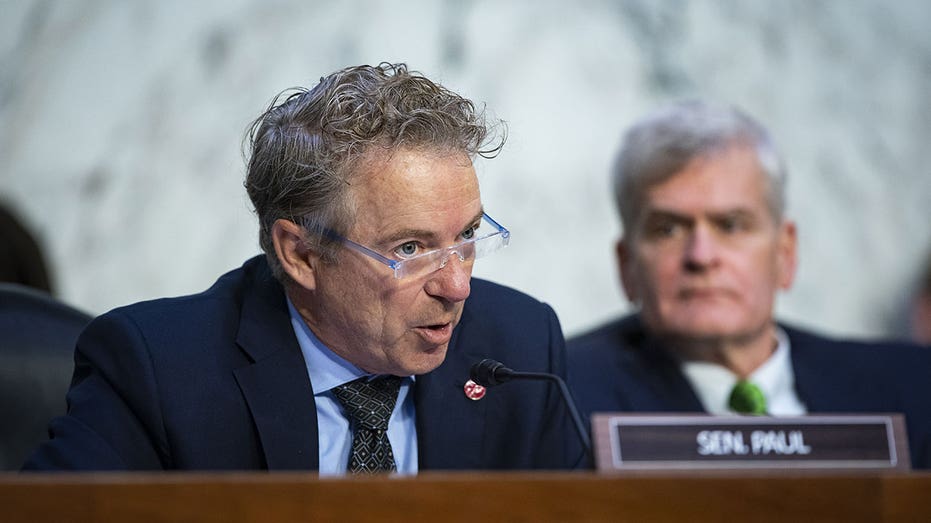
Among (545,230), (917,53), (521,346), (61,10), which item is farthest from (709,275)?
(61,10)

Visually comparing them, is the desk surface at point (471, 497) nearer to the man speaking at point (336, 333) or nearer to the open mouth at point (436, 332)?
the man speaking at point (336, 333)

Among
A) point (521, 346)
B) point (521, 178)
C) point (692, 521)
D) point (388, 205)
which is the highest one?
point (521, 178)

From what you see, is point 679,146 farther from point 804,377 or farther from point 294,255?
point 294,255

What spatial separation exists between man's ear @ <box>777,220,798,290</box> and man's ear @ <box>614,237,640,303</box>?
0.34 meters

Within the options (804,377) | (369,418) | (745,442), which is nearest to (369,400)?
(369,418)

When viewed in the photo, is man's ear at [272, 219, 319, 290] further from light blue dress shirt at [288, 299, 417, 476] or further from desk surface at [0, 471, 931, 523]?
desk surface at [0, 471, 931, 523]

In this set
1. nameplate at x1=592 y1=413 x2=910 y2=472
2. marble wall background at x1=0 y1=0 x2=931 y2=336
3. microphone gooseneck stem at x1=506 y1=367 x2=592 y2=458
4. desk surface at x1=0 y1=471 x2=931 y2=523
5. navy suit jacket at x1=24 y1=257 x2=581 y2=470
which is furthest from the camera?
marble wall background at x1=0 y1=0 x2=931 y2=336

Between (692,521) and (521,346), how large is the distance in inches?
30.6

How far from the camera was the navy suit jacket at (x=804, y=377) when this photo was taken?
2514 mm

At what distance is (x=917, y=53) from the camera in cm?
375

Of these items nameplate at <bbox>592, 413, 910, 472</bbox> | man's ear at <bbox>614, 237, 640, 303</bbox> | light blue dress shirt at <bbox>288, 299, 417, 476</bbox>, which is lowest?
nameplate at <bbox>592, 413, 910, 472</bbox>

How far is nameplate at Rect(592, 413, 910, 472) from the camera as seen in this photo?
128 centimetres

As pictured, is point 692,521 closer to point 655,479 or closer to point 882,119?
point 655,479

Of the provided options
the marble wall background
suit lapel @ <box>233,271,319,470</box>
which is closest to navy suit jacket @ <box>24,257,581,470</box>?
suit lapel @ <box>233,271,319,470</box>
